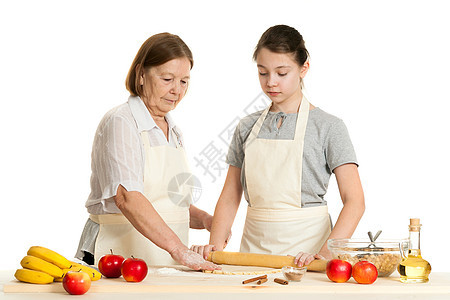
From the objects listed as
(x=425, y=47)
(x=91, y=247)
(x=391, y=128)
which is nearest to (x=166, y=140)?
(x=91, y=247)

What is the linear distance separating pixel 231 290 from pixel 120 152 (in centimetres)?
78

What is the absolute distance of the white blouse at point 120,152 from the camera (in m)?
2.30

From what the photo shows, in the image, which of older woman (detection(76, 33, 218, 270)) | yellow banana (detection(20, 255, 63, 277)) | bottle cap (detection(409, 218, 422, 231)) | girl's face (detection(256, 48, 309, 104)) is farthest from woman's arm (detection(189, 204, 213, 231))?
bottle cap (detection(409, 218, 422, 231))

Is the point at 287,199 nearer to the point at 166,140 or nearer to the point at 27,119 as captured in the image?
the point at 166,140

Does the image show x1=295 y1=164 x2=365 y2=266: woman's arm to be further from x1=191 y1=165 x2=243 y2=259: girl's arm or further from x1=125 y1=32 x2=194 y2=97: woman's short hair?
x1=125 y1=32 x2=194 y2=97: woman's short hair

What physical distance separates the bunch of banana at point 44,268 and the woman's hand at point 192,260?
1.07ft

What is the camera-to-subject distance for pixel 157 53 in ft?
8.11

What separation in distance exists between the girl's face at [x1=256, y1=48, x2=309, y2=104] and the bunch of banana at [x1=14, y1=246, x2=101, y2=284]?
1.03 m

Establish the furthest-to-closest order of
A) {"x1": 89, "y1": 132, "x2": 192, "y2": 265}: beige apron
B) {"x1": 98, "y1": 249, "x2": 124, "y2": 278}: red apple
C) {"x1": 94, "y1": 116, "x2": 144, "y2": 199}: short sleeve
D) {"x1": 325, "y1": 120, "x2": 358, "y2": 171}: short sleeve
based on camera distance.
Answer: {"x1": 89, "y1": 132, "x2": 192, "y2": 265}: beige apron, {"x1": 325, "y1": 120, "x2": 358, "y2": 171}: short sleeve, {"x1": 94, "y1": 116, "x2": 144, "y2": 199}: short sleeve, {"x1": 98, "y1": 249, "x2": 124, "y2": 278}: red apple

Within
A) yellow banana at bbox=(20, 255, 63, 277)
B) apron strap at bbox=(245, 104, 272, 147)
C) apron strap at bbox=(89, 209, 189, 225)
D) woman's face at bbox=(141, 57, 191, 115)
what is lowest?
yellow banana at bbox=(20, 255, 63, 277)

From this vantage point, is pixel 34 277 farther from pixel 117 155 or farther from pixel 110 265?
pixel 117 155

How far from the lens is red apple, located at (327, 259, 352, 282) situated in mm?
1913

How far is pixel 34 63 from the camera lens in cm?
430

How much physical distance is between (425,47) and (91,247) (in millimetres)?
2858
